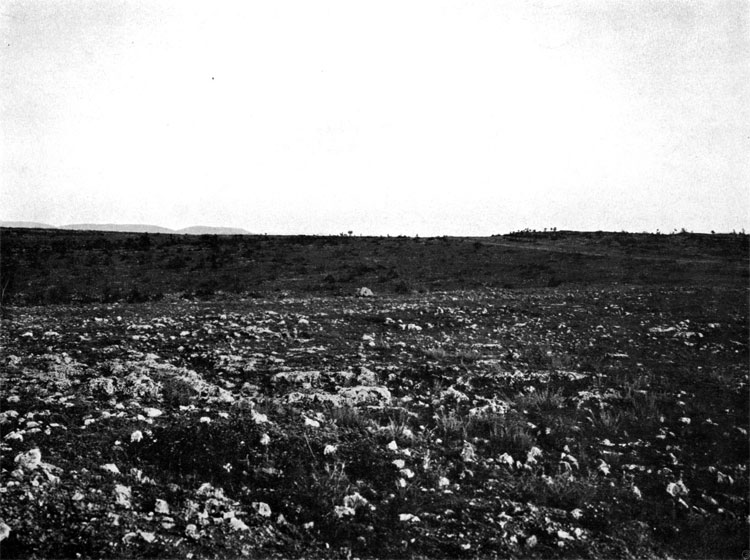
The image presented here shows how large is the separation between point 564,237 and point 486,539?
39810 mm

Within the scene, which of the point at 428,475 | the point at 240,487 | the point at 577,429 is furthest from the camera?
the point at 577,429

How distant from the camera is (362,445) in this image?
4332mm

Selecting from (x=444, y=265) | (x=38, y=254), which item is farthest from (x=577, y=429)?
(x=38, y=254)

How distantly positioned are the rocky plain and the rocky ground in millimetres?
21

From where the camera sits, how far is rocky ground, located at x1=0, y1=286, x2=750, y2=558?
3246 millimetres

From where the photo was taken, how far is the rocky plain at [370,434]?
3268 mm

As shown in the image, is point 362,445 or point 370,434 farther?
point 370,434

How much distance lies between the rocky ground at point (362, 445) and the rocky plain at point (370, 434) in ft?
0.07

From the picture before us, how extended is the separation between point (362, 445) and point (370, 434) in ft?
0.69

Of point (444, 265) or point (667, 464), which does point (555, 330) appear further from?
point (444, 265)

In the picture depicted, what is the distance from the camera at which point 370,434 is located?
4527 mm

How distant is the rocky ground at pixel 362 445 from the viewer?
325cm

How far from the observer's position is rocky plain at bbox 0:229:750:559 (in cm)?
327

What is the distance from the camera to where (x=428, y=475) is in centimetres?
401
